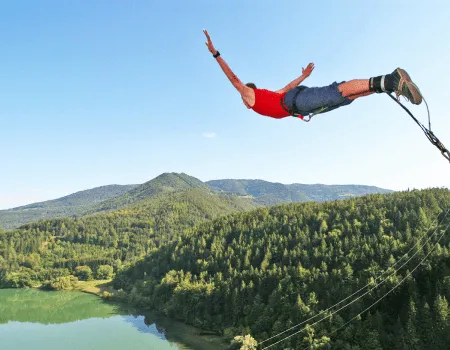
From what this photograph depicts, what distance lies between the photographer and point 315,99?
572 centimetres

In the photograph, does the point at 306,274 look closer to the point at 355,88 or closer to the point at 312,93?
the point at 312,93

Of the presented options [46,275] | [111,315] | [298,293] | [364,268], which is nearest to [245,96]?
[298,293]

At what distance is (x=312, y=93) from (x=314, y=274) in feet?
222

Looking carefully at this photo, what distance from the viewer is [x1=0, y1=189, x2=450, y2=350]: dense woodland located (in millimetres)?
51750

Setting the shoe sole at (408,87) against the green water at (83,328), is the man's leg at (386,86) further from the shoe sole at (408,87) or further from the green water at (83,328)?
the green water at (83,328)

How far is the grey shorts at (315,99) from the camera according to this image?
5.59m

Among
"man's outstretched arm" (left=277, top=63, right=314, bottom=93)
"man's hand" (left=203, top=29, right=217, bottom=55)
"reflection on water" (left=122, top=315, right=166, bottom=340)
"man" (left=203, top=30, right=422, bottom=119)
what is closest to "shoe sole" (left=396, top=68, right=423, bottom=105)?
"man" (left=203, top=30, right=422, bottom=119)

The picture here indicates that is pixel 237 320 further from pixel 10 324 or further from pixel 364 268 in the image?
pixel 10 324

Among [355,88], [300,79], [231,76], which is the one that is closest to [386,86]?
[355,88]

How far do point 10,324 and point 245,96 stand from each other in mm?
101924

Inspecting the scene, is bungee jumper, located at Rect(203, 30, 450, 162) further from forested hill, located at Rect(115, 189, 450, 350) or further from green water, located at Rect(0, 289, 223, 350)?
green water, located at Rect(0, 289, 223, 350)

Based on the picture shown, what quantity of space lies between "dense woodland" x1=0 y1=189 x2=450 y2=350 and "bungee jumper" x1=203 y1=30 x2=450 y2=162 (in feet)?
148

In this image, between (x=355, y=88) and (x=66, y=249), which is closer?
(x=355, y=88)

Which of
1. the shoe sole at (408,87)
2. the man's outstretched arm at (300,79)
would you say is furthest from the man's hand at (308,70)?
the shoe sole at (408,87)
